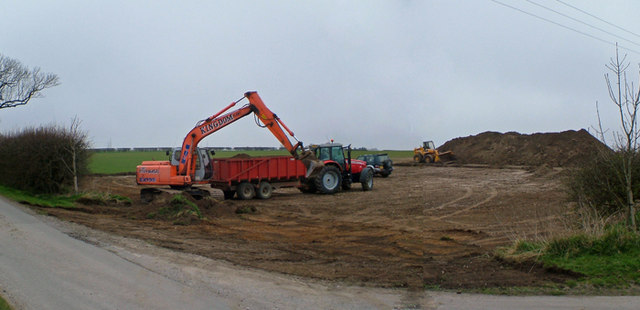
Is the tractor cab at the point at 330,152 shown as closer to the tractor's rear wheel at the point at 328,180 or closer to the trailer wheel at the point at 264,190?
the tractor's rear wheel at the point at 328,180

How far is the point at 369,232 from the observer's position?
14156 mm

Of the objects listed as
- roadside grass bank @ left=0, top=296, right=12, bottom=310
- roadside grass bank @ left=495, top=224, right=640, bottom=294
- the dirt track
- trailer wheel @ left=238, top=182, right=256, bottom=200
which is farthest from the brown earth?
roadside grass bank @ left=0, top=296, right=12, bottom=310

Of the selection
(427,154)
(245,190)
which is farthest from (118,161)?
(245,190)

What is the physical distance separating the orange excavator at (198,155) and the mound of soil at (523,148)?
34861 mm

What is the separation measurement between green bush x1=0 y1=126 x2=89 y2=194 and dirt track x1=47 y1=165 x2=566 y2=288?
1242mm

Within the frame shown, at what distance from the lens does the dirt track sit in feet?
29.5

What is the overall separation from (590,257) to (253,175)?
16761 mm

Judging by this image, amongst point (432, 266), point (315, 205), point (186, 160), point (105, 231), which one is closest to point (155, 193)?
point (186, 160)

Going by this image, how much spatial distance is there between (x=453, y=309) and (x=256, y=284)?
2999 mm

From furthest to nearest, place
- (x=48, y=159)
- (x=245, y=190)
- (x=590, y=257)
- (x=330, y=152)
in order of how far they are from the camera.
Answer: (x=330, y=152) < (x=245, y=190) < (x=48, y=159) < (x=590, y=257)

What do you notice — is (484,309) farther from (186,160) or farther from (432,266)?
(186,160)

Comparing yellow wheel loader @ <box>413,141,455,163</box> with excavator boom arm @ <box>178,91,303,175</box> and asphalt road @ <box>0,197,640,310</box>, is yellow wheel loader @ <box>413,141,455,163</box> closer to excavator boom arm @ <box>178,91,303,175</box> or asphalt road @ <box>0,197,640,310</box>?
excavator boom arm @ <box>178,91,303,175</box>

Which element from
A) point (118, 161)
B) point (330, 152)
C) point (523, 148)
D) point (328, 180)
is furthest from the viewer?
point (118, 161)

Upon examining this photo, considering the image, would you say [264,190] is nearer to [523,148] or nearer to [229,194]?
[229,194]
